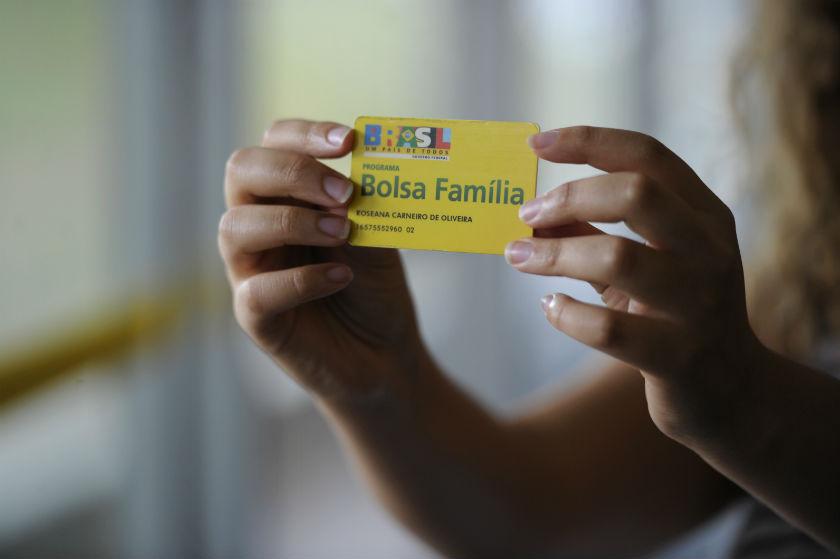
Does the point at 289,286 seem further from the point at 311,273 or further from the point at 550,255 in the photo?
the point at 550,255

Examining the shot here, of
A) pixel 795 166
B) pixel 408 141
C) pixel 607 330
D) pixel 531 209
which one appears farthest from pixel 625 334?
pixel 795 166

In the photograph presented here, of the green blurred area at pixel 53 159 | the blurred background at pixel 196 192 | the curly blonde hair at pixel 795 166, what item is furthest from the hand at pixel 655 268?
the green blurred area at pixel 53 159

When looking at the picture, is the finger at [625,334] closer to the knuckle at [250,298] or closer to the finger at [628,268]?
the finger at [628,268]

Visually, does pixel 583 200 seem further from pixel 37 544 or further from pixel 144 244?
pixel 144 244

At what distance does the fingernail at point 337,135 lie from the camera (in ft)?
1.77

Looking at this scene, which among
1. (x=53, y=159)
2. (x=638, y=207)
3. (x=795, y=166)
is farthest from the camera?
(x=795, y=166)

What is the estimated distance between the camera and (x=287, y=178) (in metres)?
0.54

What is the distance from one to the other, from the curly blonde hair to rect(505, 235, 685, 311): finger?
59 cm

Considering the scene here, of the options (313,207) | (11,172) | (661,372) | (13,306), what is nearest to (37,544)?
(13,306)

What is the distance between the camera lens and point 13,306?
2.68ft

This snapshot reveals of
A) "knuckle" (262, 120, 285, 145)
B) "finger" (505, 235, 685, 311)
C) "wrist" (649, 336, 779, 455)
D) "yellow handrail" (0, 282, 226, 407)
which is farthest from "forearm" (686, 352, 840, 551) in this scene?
"yellow handrail" (0, 282, 226, 407)

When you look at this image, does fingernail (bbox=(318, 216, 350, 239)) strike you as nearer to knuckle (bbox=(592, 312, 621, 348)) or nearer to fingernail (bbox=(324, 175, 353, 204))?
fingernail (bbox=(324, 175, 353, 204))

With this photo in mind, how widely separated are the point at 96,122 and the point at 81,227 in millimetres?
170

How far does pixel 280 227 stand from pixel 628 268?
0.91 ft
